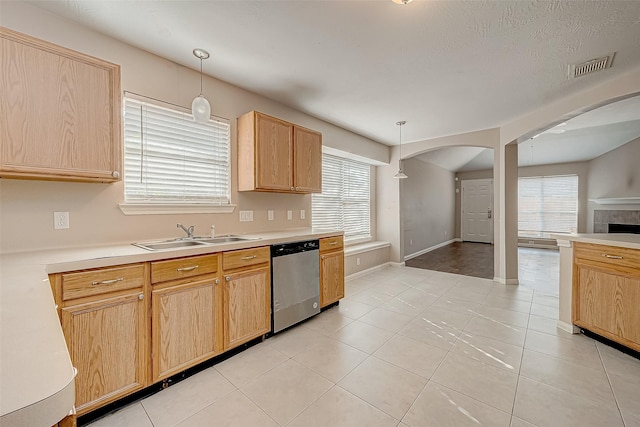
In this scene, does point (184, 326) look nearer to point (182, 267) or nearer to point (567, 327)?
point (182, 267)

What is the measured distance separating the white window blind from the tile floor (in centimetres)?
158

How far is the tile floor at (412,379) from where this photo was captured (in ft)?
5.26

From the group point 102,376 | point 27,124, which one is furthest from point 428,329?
point 27,124

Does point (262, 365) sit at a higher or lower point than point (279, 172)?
lower

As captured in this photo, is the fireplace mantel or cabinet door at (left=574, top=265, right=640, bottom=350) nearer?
cabinet door at (left=574, top=265, right=640, bottom=350)

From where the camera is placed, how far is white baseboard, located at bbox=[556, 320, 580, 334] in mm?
2629

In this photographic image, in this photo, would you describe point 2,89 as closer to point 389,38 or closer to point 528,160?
point 389,38

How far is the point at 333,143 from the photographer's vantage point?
420 centimetres

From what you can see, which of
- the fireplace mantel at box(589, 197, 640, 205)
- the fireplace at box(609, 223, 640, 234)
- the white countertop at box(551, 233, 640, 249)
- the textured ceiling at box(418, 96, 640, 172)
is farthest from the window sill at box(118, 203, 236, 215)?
the fireplace at box(609, 223, 640, 234)

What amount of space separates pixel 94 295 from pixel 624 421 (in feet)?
10.7

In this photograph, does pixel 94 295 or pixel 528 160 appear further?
pixel 528 160

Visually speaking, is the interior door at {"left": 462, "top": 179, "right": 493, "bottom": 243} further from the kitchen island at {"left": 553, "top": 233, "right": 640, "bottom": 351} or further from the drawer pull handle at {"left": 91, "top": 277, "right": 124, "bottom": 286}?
the drawer pull handle at {"left": 91, "top": 277, "right": 124, "bottom": 286}

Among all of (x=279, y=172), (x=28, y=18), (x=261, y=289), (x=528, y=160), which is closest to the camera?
(x=28, y=18)

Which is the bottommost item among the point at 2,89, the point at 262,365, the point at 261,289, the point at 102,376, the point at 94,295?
the point at 262,365
